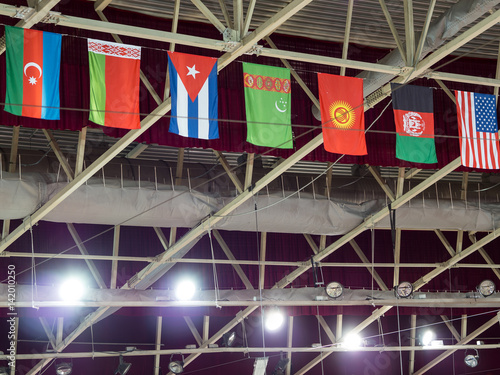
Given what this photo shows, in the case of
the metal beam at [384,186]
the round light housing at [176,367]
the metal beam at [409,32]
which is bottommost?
the round light housing at [176,367]

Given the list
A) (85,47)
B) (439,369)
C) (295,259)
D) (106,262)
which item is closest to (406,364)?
(439,369)

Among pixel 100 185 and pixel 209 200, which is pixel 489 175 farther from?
pixel 100 185

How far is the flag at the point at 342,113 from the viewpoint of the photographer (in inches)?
474

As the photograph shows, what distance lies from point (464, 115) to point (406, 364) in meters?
14.7

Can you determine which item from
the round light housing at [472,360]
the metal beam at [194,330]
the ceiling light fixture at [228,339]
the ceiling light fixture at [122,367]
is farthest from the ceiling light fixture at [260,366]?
the round light housing at [472,360]

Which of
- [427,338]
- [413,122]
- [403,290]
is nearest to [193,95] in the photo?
[413,122]

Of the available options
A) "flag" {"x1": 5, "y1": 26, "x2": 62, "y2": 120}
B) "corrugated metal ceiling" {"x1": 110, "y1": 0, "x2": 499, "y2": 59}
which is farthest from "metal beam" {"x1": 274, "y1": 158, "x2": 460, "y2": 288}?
"flag" {"x1": 5, "y1": 26, "x2": 62, "y2": 120}

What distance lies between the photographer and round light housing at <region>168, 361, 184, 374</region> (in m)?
21.1

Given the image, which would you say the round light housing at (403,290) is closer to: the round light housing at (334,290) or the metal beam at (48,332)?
the round light housing at (334,290)

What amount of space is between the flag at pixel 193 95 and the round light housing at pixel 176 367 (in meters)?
11.6

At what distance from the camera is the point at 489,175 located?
65.9ft

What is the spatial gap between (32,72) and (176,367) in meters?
13.2

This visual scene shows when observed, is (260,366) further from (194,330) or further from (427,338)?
(427,338)

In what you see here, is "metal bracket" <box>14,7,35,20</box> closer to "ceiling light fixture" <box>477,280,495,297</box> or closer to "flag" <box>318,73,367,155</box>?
"flag" <box>318,73,367,155</box>
